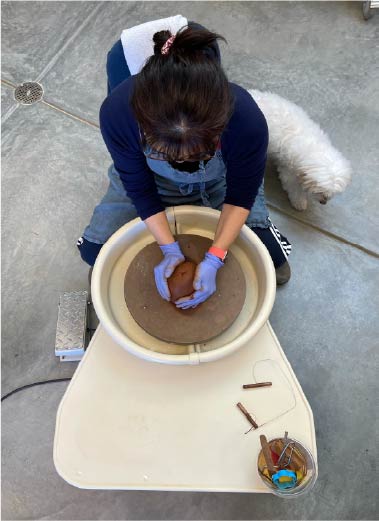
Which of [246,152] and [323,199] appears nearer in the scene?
[246,152]

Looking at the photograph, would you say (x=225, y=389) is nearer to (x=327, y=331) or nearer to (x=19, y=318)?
(x=327, y=331)

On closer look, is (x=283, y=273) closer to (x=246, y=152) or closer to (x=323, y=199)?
(x=323, y=199)

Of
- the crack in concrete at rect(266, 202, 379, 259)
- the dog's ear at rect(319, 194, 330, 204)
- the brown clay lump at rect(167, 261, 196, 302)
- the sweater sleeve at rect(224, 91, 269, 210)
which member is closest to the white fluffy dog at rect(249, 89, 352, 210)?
the dog's ear at rect(319, 194, 330, 204)

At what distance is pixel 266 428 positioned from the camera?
3.42ft

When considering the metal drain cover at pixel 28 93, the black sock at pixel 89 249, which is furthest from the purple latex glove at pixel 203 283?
the metal drain cover at pixel 28 93

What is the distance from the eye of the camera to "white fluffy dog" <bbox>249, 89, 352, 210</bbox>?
1533mm

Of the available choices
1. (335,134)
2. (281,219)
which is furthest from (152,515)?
(335,134)

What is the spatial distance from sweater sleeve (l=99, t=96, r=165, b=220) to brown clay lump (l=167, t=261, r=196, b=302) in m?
0.17

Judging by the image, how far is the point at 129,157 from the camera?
3.72ft

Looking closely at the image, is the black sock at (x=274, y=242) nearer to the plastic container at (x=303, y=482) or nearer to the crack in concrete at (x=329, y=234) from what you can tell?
the crack in concrete at (x=329, y=234)

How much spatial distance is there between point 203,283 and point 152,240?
24 centimetres

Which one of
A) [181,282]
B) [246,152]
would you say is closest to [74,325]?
[181,282]

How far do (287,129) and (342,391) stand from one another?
2.91 ft

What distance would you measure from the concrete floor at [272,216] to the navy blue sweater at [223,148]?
1.91 ft
